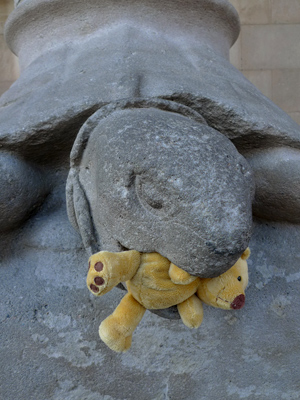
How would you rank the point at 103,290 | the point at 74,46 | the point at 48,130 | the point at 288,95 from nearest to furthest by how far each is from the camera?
1. the point at 103,290
2. the point at 48,130
3. the point at 74,46
4. the point at 288,95

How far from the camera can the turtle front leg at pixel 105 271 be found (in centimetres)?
57

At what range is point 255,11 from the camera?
213 cm

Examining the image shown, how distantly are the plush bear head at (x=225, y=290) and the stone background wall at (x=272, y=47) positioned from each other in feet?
5.48

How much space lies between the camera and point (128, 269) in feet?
2.00

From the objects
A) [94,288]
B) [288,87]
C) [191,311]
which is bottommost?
[288,87]

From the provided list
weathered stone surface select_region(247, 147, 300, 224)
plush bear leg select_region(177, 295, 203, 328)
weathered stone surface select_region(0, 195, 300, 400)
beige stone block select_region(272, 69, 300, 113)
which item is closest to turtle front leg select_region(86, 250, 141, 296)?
plush bear leg select_region(177, 295, 203, 328)

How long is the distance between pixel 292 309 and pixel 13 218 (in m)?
0.63

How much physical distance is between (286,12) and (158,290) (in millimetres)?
1935

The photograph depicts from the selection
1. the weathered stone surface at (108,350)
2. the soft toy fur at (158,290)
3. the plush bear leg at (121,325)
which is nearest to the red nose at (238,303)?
→ the soft toy fur at (158,290)

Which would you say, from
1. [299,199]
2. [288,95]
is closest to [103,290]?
[299,199]

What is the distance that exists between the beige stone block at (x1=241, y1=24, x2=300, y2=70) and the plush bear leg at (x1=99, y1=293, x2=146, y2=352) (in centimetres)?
176

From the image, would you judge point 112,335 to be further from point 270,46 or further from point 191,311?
point 270,46

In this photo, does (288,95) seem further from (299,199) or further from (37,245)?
(37,245)

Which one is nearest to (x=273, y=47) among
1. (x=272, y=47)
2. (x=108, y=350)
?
(x=272, y=47)
